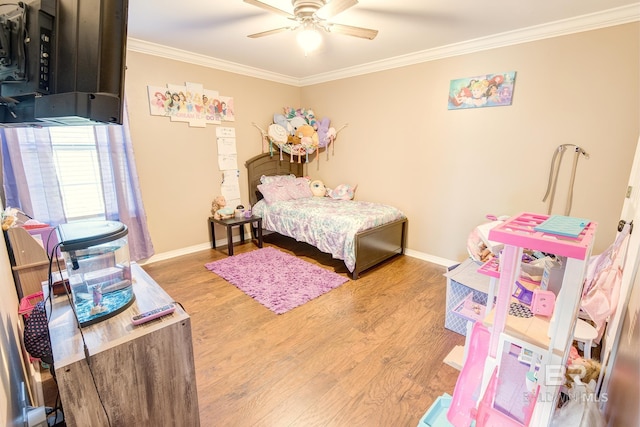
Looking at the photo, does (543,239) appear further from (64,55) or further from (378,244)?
(378,244)

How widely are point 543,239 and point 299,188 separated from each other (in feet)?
11.6

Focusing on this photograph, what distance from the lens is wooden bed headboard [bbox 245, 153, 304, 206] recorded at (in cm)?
401

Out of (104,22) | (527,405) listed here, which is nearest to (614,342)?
(527,405)

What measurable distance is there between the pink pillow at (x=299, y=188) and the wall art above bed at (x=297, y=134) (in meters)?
0.39

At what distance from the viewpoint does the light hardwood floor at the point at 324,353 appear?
59.2 inches

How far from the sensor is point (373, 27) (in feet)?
8.31

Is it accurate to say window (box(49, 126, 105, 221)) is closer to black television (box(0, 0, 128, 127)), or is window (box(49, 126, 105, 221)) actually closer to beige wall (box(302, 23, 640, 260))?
black television (box(0, 0, 128, 127))

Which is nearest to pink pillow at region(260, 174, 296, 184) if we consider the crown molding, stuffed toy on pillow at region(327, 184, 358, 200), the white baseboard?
A: stuffed toy on pillow at region(327, 184, 358, 200)

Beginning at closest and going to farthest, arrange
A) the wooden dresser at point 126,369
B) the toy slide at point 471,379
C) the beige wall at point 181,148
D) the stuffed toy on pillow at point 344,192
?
the wooden dresser at point 126,369
the toy slide at point 471,379
the beige wall at point 181,148
the stuffed toy on pillow at point 344,192

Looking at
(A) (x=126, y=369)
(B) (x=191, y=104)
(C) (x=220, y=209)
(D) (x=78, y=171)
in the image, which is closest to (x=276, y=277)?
(C) (x=220, y=209)

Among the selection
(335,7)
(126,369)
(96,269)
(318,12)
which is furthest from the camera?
(318,12)

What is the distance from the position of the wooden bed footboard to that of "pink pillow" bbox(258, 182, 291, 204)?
1456 mm

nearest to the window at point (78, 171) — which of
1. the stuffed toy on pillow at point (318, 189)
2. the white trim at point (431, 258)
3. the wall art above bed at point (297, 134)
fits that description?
the wall art above bed at point (297, 134)

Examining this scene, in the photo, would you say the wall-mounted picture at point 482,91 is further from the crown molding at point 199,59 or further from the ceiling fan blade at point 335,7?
the crown molding at point 199,59
